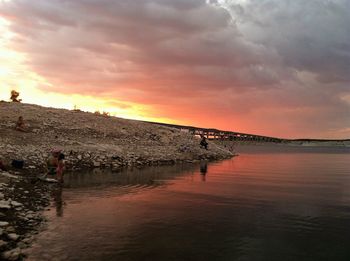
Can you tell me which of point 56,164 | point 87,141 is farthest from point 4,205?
point 87,141

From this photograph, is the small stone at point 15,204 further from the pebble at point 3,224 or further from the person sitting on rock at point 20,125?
the person sitting on rock at point 20,125

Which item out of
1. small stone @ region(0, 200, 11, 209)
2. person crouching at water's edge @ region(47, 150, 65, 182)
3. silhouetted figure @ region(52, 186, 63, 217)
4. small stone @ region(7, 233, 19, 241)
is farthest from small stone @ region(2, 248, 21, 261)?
person crouching at water's edge @ region(47, 150, 65, 182)

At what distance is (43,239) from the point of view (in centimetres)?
1115

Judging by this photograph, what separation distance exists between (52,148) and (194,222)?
20262 millimetres

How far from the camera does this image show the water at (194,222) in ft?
34.5

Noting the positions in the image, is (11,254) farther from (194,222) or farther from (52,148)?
(52,148)

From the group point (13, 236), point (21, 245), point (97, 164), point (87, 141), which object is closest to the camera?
point (21, 245)

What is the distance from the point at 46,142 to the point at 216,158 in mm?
23464

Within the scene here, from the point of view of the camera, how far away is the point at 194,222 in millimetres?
13758

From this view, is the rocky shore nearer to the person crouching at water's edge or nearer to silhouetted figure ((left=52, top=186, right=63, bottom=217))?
silhouetted figure ((left=52, top=186, right=63, bottom=217))

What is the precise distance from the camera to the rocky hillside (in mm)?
29750

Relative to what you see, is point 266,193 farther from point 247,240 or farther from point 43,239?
point 43,239

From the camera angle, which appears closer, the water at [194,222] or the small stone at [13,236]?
the water at [194,222]

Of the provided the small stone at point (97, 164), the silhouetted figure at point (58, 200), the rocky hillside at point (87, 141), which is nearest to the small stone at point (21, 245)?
the silhouetted figure at point (58, 200)
